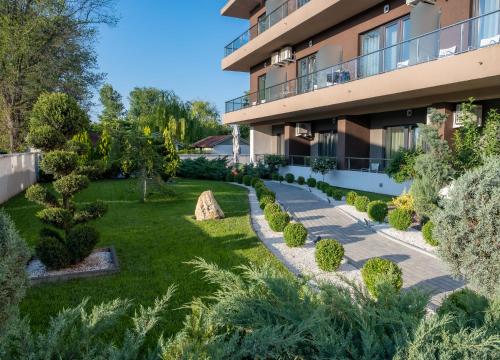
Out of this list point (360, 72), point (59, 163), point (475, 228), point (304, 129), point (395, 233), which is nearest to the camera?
point (475, 228)

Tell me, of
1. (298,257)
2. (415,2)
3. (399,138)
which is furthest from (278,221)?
(399,138)

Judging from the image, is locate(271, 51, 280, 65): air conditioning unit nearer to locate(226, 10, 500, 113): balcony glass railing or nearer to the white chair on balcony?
locate(226, 10, 500, 113): balcony glass railing

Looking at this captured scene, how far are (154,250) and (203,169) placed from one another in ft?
58.0

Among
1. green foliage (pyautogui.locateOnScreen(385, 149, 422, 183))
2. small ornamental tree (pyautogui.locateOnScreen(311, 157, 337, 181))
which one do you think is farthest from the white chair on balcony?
small ornamental tree (pyautogui.locateOnScreen(311, 157, 337, 181))

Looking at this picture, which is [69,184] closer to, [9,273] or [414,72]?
[9,273]

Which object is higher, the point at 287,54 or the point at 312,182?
the point at 287,54

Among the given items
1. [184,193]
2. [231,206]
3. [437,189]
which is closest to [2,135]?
[184,193]

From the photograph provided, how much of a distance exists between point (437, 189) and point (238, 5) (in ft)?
74.4

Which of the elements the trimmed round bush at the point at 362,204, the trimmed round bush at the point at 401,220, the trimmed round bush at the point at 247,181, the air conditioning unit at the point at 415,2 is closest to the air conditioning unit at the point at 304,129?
the trimmed round bush at the point at 247,181

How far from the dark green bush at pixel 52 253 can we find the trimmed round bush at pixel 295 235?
4.29m

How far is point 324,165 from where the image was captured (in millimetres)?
19531

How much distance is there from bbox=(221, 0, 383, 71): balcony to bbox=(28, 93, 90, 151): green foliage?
1264cm

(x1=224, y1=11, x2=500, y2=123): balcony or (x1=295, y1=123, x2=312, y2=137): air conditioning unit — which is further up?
(x1=224, y1=11, x2=500, y2=123): balcony

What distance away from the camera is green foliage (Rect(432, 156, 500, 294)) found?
366cm
